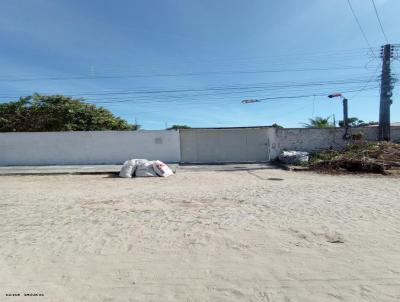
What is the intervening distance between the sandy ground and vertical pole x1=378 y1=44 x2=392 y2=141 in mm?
13036

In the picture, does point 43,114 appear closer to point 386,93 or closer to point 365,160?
point 365,160

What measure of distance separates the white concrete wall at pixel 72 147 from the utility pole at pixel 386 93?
14320 millimetres

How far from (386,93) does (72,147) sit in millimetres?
19150

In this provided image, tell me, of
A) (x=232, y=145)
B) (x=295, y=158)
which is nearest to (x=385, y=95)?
(x=295, y=158)

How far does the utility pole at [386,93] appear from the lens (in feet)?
60.0

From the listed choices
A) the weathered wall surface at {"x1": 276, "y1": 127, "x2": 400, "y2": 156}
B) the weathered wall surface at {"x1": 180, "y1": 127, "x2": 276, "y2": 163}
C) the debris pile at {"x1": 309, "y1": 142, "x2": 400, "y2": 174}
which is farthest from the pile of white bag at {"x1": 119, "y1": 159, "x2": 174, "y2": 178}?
the weathered wall surface at {"x1": 276, "y1": 127, "x2": 400, "y2": 156}

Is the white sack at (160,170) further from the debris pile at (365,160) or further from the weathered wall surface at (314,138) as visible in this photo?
the weathered wall surface at (314,138)

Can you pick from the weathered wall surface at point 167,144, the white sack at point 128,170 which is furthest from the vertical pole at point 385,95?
the white sack at point 128,170

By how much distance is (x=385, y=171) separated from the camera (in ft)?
41.8

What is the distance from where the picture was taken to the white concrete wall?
18.0 metres

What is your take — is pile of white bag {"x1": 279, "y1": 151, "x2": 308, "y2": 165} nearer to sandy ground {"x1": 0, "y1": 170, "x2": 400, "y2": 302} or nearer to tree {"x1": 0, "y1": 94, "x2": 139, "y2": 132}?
sandy ground {"x1": 0, "y1": 170, "x2": 400, "y2": 302}

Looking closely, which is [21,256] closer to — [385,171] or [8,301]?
[8,301]

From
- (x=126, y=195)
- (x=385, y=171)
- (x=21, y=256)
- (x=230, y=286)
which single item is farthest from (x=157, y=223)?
(x=385, y=171)

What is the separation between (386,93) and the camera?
18.4m
